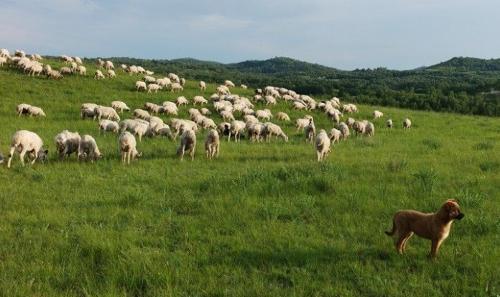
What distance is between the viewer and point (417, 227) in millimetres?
8047

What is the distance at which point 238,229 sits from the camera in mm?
9398

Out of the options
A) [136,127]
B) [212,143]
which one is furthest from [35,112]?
[212,143]

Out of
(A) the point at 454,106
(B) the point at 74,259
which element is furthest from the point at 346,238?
(A) the point at 454,106

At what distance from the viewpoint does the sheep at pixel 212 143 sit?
19188mm

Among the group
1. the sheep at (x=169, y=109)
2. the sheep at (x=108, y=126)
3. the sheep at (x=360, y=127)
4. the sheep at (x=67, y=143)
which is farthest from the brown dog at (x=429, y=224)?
the sheep at (x=169, y=109)

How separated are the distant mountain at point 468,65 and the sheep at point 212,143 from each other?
163160 millimetres

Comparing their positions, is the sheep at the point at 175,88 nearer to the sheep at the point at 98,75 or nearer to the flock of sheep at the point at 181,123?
the flock of sheep at the point at 181,123

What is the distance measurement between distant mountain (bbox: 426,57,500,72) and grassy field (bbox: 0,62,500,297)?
6578 inches

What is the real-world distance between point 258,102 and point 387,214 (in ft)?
104

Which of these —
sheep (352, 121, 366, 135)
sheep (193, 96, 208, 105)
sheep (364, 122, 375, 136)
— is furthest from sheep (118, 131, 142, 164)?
sheep (193, 96, 208, 105)

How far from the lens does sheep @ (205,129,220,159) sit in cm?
1919

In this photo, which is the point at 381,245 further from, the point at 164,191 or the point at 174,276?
the point at 164,191

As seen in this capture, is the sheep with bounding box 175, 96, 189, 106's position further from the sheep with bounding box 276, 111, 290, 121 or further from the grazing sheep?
the grazing sheep

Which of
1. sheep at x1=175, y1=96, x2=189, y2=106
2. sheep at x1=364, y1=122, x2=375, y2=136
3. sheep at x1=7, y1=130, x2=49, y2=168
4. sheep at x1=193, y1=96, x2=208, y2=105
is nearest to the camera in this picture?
sheep at x1=7, y1=130, x2=49, y2=168
